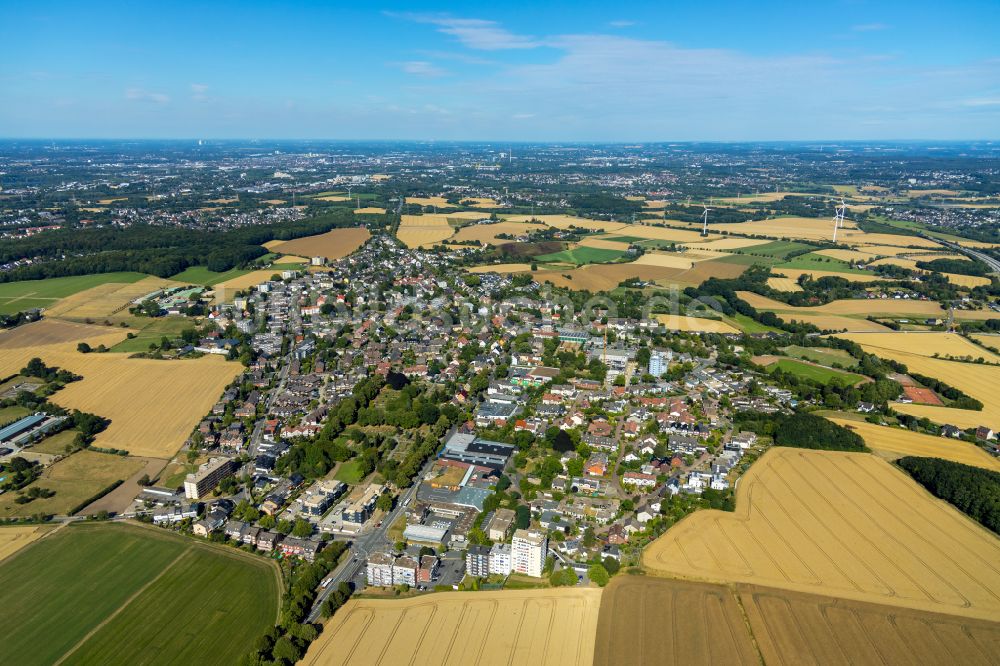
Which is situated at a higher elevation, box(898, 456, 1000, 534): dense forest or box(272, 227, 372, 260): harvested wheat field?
box(272, 227, 372, 260): harvested wheat field

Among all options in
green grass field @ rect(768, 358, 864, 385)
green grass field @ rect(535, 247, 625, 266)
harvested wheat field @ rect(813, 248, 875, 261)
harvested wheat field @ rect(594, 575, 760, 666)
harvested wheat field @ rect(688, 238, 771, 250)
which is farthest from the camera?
harvested wheat field @ rect(688, 238, 771, 250)

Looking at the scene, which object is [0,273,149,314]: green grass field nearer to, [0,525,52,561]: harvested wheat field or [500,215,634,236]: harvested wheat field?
[0,525,52,561]: harvested wheat field

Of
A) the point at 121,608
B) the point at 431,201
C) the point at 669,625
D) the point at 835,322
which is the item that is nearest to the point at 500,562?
the point at 669,625

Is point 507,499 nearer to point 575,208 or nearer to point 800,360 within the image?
point 800,360

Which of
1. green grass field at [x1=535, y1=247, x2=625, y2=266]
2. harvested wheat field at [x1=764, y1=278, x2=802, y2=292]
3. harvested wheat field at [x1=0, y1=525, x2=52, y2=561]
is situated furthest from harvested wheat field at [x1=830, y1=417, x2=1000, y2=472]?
green grass field at [x1=535, y1=247, x2=625, y2=266]

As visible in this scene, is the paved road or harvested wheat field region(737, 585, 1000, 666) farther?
the paved road

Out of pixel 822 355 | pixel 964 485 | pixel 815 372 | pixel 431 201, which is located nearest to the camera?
pixel 964 485

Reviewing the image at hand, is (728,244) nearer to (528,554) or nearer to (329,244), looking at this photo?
(329,244)
